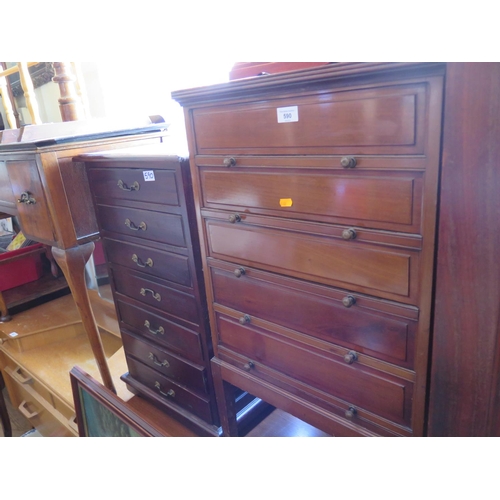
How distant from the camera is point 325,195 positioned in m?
0.83

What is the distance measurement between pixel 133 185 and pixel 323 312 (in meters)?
0.70

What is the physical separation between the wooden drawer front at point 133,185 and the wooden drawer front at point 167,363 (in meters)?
0.55

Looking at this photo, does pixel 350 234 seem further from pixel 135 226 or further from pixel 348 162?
pixel 135 226

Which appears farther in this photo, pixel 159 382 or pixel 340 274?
pixel 159 382

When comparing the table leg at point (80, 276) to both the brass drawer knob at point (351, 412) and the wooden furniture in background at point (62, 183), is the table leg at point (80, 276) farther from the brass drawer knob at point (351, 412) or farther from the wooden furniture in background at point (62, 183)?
the brass drawer knob at point (351, 412)

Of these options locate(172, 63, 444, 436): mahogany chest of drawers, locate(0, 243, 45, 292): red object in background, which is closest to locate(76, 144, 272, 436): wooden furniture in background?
locate(172, 63, 444, 436): mahogany chest of drawers

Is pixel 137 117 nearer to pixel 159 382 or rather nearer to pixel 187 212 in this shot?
pixel 187 212

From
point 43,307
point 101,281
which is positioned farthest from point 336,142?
point 43,307

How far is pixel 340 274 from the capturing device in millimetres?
871

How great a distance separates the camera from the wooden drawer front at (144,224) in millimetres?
1218

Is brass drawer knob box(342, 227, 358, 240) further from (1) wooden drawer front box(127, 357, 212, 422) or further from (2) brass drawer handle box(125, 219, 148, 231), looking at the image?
(1) wooden drawer front box(127, 357, 212, 422)

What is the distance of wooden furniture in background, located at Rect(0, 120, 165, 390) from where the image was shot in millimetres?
1366

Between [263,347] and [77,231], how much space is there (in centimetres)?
80

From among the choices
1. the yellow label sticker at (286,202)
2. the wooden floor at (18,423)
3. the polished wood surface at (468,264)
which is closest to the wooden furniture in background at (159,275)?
the yellow label sticker at (286,202)
